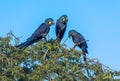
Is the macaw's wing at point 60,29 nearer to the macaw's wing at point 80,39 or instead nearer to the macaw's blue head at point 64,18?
the macaw's blue head at point 64,18

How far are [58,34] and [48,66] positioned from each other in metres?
2.64

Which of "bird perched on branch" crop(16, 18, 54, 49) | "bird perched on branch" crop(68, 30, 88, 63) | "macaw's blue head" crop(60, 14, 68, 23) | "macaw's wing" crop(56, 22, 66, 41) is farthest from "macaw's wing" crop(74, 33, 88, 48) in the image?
"bird perched on branch" crop(16, 18, 54, 49)

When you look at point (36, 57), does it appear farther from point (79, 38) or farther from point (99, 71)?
point (79, 38)

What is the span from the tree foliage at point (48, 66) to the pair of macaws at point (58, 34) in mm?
418

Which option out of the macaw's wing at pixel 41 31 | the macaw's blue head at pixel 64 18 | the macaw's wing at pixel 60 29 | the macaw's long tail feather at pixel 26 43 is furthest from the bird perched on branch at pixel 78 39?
the macaw's long tail feather at pixel 26 43

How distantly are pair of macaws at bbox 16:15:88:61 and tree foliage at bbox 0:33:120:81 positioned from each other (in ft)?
1.37

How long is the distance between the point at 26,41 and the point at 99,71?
6.01 feet

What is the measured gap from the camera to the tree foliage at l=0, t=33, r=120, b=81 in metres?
7.97

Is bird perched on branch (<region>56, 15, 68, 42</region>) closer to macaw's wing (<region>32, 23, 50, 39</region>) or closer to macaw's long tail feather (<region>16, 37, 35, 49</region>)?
macaw's wing (<region>32, 23, 50, 39</region>)

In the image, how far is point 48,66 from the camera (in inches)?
320

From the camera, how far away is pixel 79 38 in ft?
35.9

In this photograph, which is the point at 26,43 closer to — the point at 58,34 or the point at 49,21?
the point at 49,21

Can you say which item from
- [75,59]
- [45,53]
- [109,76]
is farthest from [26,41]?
[109,76]

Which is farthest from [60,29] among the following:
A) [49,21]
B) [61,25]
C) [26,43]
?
[26,43]
